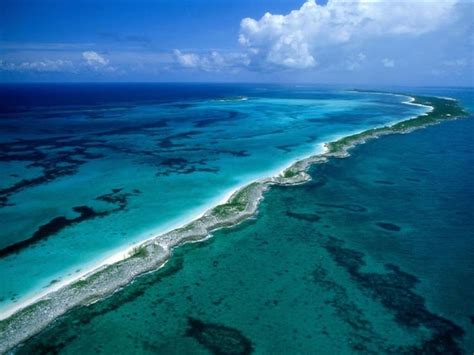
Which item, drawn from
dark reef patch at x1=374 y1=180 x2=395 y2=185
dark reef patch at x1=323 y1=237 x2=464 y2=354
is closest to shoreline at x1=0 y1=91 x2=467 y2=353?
dark reef patch at x1=374 y1=180 x2=395 y2=185

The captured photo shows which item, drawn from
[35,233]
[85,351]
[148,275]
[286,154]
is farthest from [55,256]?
[286,154]

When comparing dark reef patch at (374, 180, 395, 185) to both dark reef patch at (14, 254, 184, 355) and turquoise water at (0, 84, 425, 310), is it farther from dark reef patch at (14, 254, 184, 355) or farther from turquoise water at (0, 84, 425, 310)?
dark reef patch at (14, 254, 184, 355)

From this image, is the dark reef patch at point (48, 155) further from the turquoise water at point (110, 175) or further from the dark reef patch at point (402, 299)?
the dark reef patch at point (402, 299)

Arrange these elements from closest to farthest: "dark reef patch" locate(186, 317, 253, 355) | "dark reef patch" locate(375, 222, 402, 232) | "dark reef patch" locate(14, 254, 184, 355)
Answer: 1. "dark reef patch" locate(14, 254, 184, 355)
2. "dark reef patch" locate(186, 317, 253, 355)
3. "dark reef patch" locate(375, 222, 402, 232)

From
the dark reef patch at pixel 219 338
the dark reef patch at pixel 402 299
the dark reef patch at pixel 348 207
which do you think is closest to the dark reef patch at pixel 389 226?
the dark reef patch at pixel 348 207

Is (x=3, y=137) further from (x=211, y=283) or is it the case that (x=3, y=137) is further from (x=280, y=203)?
(x=211, y=283)

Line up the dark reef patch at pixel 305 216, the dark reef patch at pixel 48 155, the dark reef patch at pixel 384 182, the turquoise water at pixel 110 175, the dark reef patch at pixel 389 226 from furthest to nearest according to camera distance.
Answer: the dark reef patch at pixel 384 182, the dark reef patch at pixel 48 155, the dark reef patch at pixel 305 216, the dark reef patch at pixel 389 226, the turquoise water at pixel 110 175

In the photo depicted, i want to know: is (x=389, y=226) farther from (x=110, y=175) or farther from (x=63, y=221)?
(x=110, y=175)
